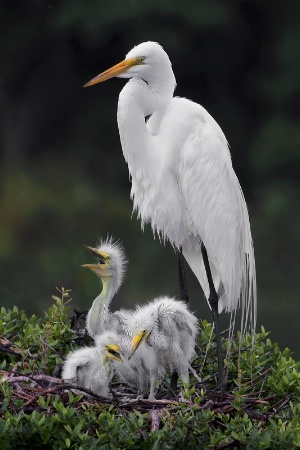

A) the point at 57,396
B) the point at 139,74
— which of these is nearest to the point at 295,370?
the point at 57,396

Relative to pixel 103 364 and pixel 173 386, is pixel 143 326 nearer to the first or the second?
pixel 103 364

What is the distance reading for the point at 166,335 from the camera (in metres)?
2.97

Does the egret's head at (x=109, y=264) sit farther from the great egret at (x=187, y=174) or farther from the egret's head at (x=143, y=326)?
the egret's head at (x=143, y=326)

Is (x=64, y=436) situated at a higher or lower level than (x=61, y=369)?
lower

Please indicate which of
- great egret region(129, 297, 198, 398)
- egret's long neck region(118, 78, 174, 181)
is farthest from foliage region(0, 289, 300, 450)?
egret's long neck region(118, 78, 174, 181)

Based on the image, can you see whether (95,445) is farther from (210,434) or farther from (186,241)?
(186,241)

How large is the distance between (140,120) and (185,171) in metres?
0.21

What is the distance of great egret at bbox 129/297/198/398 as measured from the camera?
295 cm

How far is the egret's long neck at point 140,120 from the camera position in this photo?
11.1 ft

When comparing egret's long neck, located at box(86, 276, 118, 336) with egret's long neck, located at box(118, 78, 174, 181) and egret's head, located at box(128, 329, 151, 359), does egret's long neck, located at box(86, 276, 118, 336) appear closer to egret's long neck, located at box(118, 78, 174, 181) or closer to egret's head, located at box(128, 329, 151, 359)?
egret's head, located at box(128, 329, 151, 359)

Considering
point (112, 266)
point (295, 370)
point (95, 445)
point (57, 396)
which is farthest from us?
point (112, 266)

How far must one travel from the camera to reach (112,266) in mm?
3361

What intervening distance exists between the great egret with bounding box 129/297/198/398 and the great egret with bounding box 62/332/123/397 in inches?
2.8

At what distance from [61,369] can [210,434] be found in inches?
24.8
